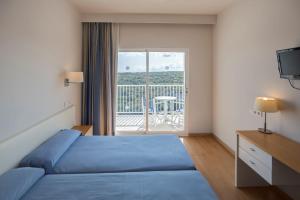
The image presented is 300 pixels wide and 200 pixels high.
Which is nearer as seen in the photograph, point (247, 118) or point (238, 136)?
point (238, 136)

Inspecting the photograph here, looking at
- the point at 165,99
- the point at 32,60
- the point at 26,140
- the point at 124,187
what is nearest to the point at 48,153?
the point at 26,140

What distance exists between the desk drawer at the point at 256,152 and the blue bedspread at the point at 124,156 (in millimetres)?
718

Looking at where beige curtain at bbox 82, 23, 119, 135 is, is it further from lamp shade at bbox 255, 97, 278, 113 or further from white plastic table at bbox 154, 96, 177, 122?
lamp shade at bbox 255, 97, 278, 113

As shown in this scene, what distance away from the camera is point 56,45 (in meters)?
3.59

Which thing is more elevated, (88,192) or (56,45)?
(56,45)

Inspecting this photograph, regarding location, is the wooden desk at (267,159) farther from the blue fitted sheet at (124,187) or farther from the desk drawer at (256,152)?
the blue fitted sheet at (124,187)

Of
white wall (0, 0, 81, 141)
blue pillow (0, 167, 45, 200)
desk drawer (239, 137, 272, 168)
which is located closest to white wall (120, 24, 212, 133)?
white wall (0, 0, 81, 141)

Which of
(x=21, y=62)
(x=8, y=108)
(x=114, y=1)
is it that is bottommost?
(x=8, y=108)

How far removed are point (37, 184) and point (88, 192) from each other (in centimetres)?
49

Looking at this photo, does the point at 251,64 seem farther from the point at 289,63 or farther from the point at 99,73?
the point at 99,73

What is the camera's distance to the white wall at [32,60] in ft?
7.47

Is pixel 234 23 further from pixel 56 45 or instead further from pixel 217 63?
pixel 56 45

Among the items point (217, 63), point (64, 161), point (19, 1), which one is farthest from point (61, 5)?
point (217, 63)

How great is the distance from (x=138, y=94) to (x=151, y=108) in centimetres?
45
